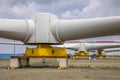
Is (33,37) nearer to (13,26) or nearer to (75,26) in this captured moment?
(13,26)

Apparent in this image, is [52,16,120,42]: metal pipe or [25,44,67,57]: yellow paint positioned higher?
[52,16,120,42]: metal pipe

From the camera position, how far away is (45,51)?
1803 cm

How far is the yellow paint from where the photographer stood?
58.8 feet

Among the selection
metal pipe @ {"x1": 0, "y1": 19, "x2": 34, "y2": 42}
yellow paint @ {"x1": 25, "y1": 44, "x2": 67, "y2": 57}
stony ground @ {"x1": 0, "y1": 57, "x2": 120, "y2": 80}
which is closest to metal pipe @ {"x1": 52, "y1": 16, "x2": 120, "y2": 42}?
yellow paint @ {"x1": 25, "y1": 44, "x2": 67, "y2": 57}

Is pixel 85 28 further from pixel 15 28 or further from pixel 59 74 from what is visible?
pixel 15 28

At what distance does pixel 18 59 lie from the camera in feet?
59.2

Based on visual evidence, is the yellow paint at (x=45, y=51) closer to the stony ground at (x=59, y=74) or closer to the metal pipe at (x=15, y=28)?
the metal pipe at (x=15, y=28)

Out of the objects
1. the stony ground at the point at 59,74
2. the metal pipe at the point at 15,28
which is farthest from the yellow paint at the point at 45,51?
the stony ground at the point at 59,74

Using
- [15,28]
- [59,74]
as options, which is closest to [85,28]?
[59,74]

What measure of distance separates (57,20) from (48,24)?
797mm

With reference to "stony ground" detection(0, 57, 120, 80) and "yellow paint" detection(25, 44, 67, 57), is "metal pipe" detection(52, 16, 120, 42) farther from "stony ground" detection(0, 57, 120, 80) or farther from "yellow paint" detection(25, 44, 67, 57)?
"stony ground" detection(0, 57, 120, 80)

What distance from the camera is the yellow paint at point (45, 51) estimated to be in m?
A: 17.9

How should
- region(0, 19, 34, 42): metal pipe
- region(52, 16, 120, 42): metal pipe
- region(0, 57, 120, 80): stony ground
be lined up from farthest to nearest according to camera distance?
region(0, 19, 34, 42): metal pipe < region(52, 16, 120, 42): metal pipe < region(0, 57, 120, 80): stony ground

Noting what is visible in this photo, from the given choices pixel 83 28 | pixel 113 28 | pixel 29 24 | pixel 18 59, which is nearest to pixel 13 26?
pixel 29 24
